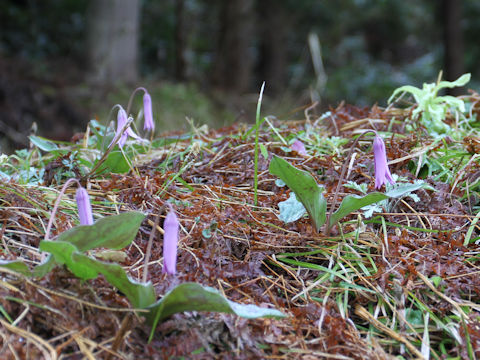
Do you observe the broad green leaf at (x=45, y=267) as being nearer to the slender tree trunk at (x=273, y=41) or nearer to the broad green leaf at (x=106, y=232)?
the broad green leaf at (x=106, y=232)

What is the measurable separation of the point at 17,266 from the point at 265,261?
713 millimetres

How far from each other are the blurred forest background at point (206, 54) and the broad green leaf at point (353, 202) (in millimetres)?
2914

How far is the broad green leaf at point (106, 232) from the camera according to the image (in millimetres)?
1174

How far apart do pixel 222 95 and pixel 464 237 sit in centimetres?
957

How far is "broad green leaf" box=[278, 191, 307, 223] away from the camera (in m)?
1.51

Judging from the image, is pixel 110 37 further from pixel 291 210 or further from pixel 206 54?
pixel 291 210

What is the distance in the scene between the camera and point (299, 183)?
1432mm

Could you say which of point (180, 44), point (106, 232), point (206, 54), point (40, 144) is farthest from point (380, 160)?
point (206, 54)

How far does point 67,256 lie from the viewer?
44.4 inches

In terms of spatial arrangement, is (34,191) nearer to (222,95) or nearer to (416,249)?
(416,249)

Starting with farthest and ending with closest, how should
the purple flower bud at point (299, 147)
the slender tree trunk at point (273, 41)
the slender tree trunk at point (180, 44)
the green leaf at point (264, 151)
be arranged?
1. the slender tree trunk at point (273, 41)
2. the slender tree trunk at point (180, 44)
3. the purple flower bud at point (299, 147)
4. the green leaf at point (264, 151)

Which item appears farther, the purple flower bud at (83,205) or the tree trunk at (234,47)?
the tree trunk at (234,47)

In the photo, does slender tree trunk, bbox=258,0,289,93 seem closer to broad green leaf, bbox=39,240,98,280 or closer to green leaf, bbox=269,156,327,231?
green leaf, bbox=269,156,327,231

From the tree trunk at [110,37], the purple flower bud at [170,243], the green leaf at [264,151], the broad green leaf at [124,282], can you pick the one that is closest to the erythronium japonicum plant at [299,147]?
the green leaf at [264,151]
